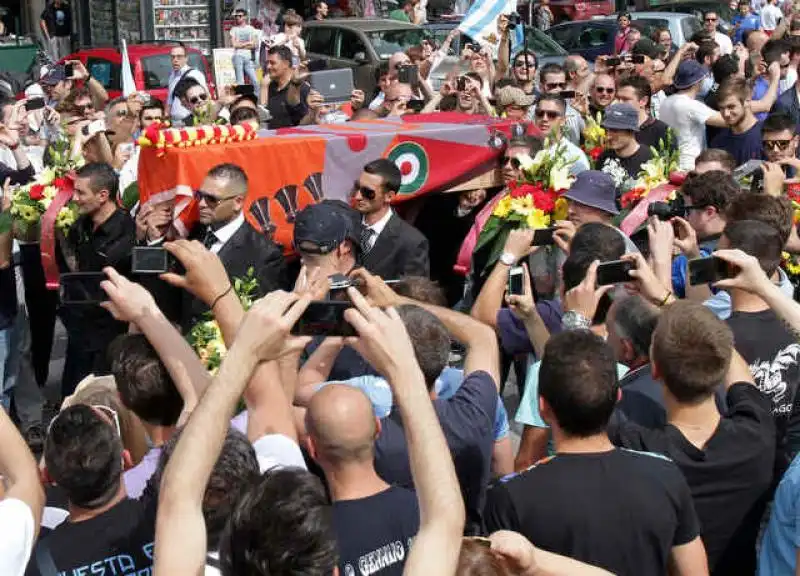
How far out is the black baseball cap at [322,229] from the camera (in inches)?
224

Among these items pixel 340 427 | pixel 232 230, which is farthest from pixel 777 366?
pixel 232 230

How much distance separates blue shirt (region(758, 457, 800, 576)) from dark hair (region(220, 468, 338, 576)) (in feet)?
4.98

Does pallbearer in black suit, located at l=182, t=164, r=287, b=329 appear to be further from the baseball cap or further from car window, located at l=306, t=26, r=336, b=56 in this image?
car window, located at l=306, t=26, r=336, b=56

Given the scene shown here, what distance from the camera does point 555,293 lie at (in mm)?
6453

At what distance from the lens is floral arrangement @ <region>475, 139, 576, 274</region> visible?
666 centimetres

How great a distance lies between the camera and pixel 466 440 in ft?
12.8

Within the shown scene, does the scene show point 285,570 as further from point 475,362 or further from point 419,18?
point 419,18

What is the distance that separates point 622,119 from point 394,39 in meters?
11.8

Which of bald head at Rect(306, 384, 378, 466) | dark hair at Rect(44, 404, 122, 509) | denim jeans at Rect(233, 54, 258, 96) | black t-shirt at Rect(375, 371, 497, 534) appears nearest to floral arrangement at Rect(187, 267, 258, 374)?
black t-shirt at Rect(375, 371, 497, 534)

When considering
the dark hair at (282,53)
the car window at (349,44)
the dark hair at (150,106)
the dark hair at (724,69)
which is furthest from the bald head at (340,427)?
the car window at (349,44)

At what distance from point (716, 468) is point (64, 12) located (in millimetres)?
22793

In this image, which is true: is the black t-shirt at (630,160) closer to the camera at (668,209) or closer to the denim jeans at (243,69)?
the camera at (668,209)

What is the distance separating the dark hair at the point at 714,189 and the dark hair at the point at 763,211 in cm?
34

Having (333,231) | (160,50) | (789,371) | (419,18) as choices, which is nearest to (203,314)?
(333,231)
